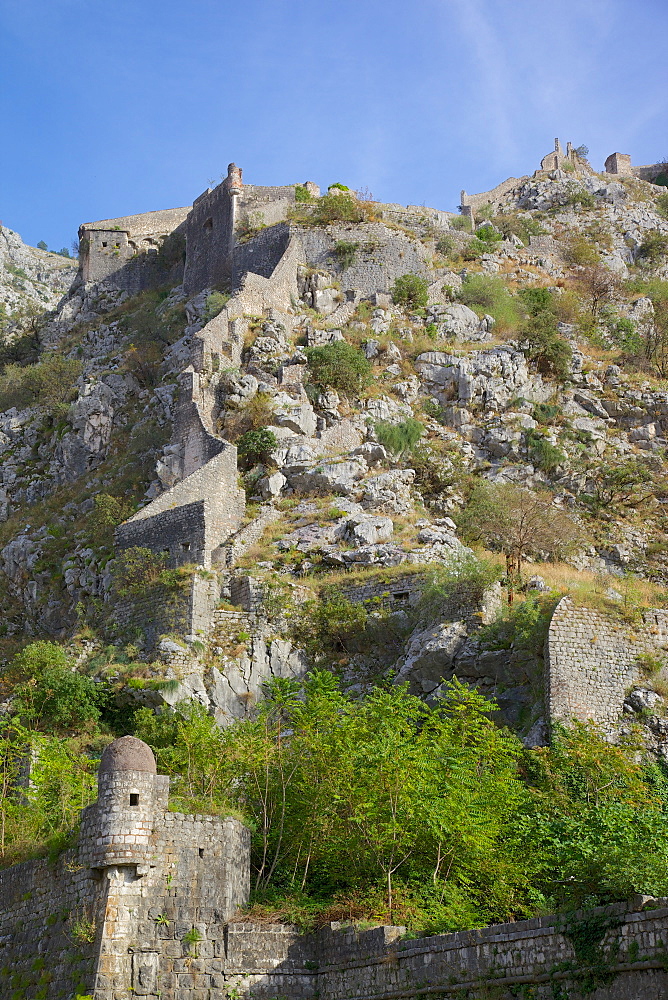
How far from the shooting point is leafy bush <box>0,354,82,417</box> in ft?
132

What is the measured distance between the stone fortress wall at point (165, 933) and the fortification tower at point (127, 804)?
0.01 metres

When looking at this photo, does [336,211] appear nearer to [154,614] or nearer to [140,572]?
[140,572]

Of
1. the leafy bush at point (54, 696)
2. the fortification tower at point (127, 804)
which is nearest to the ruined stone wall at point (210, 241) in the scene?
the leafy bush at point (54, 696)

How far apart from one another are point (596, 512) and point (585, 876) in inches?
772

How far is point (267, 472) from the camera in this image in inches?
1185

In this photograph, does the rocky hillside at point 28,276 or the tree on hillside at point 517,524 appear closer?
the tree on hillside at point 517,524

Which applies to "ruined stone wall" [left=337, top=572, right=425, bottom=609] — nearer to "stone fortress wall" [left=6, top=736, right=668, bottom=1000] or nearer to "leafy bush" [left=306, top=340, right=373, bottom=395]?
"leafy bush" [left=306, top=340, right=373, bottom=395]

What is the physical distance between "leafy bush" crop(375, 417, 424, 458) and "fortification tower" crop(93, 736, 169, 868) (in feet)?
60.6

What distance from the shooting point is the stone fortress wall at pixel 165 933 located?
13.1m

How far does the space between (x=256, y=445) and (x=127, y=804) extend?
1747cm

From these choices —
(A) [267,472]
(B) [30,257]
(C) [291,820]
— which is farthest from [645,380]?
(B) [30,257]

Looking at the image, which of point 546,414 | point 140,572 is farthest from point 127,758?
point 546,414

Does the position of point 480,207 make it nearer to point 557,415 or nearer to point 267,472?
point 557,415

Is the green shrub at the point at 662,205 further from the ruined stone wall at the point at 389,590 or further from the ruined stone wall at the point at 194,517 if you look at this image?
the ruined stone wall at the point at 389,590
